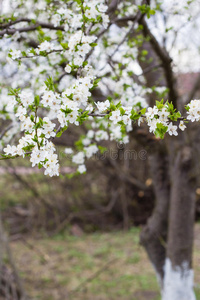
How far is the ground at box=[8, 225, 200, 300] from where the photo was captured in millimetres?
4609

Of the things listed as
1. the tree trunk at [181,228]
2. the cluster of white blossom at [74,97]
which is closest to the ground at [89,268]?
the tree trunk at [181,228]

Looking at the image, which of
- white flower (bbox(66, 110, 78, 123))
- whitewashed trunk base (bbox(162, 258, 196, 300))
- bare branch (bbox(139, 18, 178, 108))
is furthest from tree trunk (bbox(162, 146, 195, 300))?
white flower (bbox(66, 110, 78, 123))

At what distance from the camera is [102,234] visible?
7.59 m

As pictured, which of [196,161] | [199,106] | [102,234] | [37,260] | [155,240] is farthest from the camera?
[102,234]

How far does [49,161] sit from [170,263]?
2.60m

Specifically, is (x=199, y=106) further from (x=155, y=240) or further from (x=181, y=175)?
(x=155, y=240)

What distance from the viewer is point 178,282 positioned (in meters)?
3.29

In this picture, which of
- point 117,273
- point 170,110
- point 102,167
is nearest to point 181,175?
point 170,110

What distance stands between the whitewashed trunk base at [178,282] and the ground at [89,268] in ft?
3.67

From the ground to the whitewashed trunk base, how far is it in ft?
3.67

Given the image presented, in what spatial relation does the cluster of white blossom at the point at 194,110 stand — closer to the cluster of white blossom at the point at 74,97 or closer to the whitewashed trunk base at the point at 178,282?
the cluster of white blossom at the point at 74,97

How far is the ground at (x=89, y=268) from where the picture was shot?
4609mm

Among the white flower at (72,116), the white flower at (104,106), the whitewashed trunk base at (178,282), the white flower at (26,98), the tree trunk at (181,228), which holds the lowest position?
the whitewashed trunk base at (178,282)

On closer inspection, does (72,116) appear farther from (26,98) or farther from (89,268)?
(89,268)
